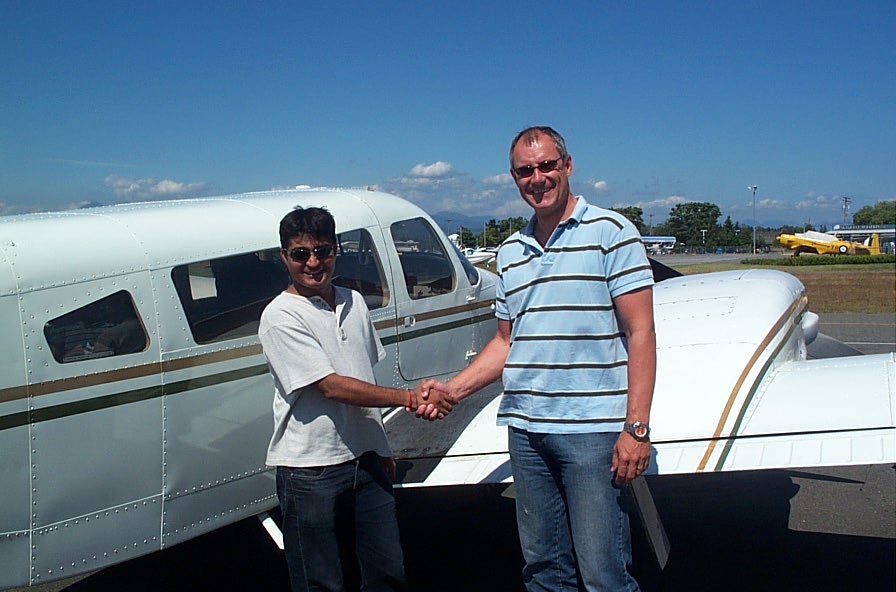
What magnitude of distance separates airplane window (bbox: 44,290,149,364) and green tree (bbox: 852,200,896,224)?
16191 cm

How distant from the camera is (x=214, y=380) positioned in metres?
3.45

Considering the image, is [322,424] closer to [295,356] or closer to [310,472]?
[310,472]

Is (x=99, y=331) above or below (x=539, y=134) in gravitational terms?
below

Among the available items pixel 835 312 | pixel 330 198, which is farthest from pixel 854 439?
pixel 835 312

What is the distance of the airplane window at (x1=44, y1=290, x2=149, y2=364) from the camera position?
2.96m

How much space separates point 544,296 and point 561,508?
0.80 meters

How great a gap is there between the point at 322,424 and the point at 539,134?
4.44ft

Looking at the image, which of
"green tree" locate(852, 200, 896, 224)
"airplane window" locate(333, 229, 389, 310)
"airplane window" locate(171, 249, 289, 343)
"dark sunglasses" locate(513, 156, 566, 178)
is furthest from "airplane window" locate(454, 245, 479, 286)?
"green tree" locate(852, 200, 896, 224)

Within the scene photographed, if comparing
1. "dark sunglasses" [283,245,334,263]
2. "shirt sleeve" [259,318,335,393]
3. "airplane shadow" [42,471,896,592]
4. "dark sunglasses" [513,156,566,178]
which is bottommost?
"airplane shadow" [42,471,896,592]

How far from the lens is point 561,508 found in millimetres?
2770

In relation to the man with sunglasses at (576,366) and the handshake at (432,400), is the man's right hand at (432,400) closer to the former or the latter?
the handshake at (432,400)

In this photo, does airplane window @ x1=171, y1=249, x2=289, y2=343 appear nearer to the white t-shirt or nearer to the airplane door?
the white t-shirt

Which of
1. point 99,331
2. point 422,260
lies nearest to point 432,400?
point 99,331

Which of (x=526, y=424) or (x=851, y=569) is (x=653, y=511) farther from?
(x=851, y=569)
